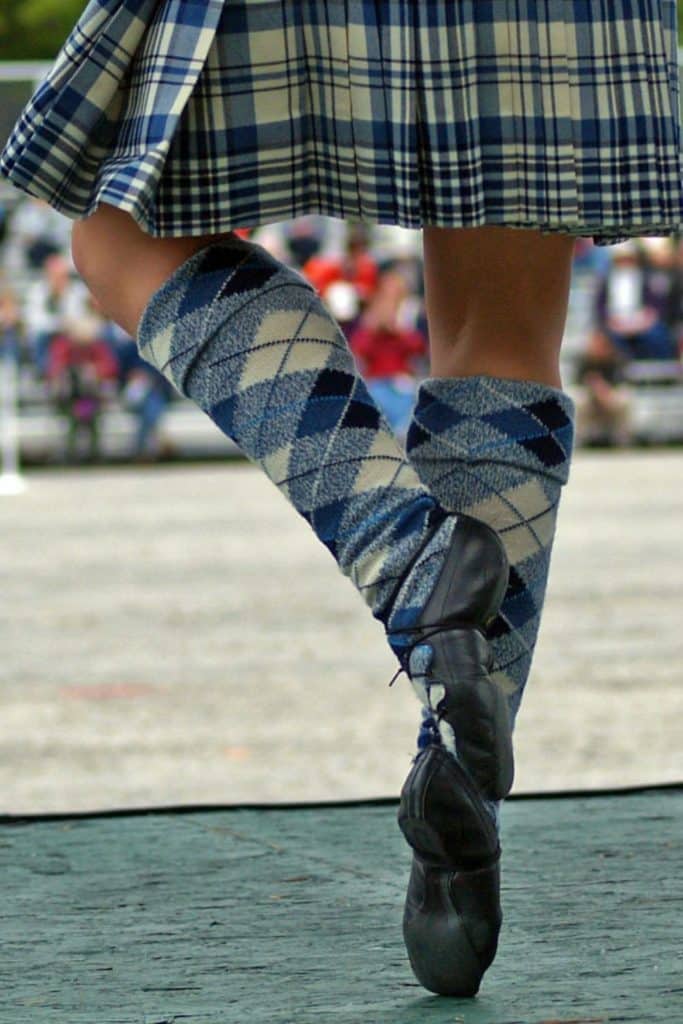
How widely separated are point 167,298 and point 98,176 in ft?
0.28

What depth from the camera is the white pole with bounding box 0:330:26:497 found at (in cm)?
1122

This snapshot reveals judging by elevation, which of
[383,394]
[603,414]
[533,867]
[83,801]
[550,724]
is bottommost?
[603,414]

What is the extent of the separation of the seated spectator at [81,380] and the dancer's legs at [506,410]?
33.5 feet

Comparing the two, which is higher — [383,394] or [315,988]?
[315,988]

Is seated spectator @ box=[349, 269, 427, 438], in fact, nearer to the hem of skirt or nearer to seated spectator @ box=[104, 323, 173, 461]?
seated spectator @ box=[104, 323, 173, 461]

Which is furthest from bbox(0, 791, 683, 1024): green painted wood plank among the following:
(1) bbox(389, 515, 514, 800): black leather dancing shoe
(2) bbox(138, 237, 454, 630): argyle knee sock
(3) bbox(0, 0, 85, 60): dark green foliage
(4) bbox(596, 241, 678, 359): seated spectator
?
(3) bbox(0, 0, 85, 60): dark green foliage

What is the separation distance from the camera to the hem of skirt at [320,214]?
115cm

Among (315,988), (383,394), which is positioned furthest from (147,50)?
(383,394)

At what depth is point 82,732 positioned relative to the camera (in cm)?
392

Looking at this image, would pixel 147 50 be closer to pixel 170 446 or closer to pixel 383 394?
pixel 383 394

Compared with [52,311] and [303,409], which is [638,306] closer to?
A: [52,311]

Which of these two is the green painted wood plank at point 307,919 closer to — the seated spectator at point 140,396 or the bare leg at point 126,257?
the bare leg at point 126,257

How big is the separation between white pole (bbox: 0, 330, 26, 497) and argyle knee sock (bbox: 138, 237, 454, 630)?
9.76m

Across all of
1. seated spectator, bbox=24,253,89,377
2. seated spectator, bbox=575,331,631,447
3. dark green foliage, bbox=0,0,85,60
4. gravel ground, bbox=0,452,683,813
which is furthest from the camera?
dark green foliage, bbox=0,0,85,60
